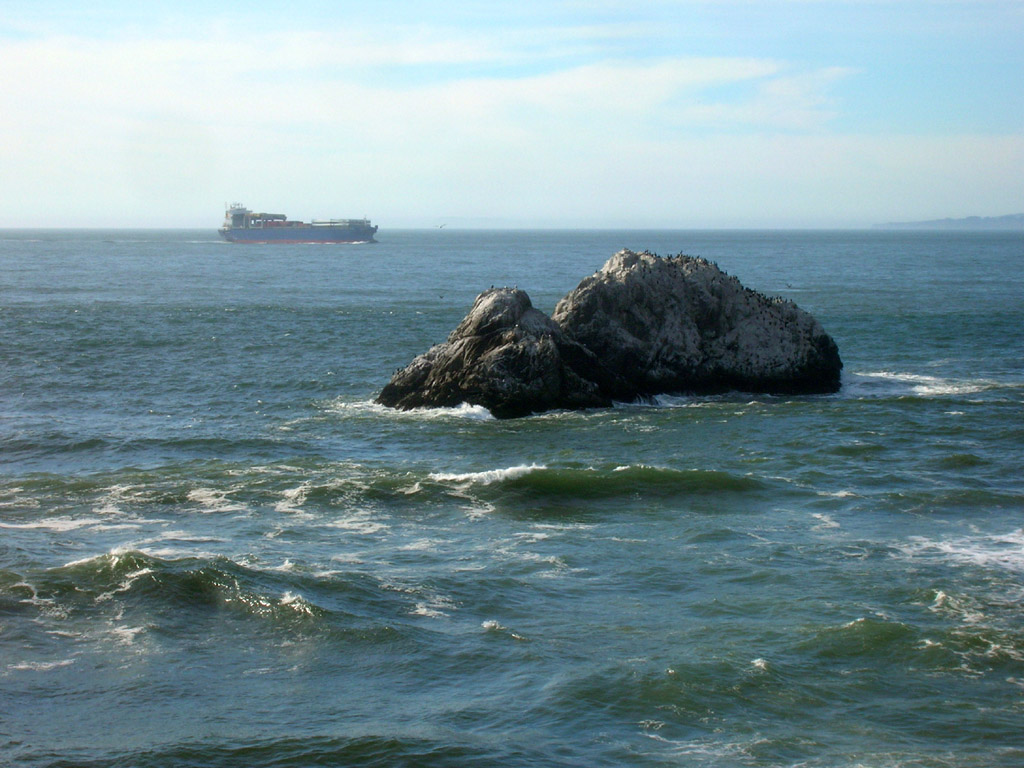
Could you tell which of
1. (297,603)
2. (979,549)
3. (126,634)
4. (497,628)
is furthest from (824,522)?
(126,634)

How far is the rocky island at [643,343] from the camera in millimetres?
33344

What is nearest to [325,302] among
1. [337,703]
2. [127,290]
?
[127,290]

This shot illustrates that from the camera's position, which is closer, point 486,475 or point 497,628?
point 497,628

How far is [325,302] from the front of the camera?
233 ft

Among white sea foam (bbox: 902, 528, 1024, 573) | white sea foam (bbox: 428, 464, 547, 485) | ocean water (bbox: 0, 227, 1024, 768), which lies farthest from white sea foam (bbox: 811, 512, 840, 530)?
white sea foam (bbox: 428, 464, 547, 485)

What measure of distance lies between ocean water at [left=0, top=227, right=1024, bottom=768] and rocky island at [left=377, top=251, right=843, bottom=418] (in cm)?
113

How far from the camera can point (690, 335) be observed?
35.3 m

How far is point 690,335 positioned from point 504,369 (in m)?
7.02

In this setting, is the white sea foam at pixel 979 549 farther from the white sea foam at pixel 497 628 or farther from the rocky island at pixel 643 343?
the rocky island at pixel 643 343

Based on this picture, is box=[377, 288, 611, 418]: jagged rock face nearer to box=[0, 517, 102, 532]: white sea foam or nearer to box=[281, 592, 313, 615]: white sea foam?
box=[0, 517, 102, 532]: white sea foam

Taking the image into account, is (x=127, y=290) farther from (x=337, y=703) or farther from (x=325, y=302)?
(x=337, y=703)

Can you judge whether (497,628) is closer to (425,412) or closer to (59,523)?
(59,523)

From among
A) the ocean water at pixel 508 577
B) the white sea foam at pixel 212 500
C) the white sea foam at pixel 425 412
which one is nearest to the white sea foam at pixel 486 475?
the ocean water at pixel 508 577

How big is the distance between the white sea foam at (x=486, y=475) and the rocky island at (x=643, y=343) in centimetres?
737
